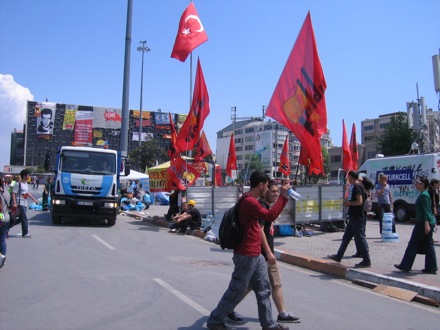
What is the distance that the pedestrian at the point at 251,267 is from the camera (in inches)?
171

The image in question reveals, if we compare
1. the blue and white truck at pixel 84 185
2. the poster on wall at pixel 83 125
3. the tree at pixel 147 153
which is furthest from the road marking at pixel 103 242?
the poster on wall at pixel 83 125

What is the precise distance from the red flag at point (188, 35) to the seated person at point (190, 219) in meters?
7.05

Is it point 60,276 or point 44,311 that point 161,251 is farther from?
point 44,311

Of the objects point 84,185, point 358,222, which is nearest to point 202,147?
point 84,185

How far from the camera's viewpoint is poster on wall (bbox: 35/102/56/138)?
10750 cm

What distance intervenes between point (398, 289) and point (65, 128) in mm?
111721

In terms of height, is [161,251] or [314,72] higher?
[314,72]

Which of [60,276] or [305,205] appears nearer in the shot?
[60,276]

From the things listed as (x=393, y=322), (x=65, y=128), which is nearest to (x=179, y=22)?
(x=393, y=322)

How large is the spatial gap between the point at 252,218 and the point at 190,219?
409 inches

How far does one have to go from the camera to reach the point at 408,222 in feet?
59.3

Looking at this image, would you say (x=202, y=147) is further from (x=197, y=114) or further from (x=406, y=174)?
(x=406, y=174)

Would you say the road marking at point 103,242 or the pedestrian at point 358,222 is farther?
the road marking at point 103,242

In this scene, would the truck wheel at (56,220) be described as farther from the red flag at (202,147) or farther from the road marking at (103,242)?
the red flag at (202,147)
